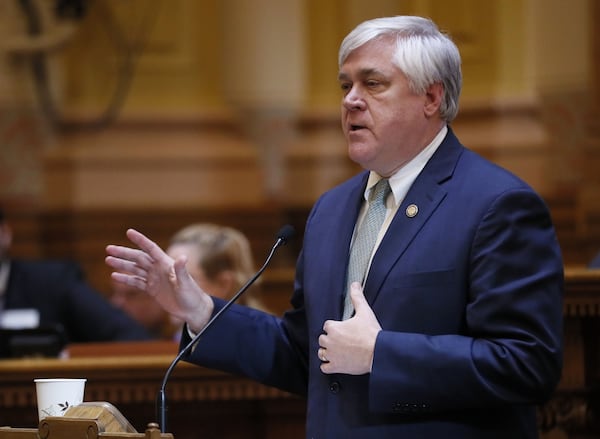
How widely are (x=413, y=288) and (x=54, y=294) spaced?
379 cm

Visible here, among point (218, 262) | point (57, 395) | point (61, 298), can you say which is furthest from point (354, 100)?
point (61, 298)

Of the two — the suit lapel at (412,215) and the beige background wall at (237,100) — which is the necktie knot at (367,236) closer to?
the suit lapel at (412,215)

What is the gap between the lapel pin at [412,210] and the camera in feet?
9.18

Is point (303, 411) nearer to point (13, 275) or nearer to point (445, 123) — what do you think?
point (445, 123)

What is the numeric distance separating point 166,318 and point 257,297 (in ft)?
6.03

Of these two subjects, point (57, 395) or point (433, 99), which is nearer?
point (57, 395)

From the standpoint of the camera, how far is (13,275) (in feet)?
20.5

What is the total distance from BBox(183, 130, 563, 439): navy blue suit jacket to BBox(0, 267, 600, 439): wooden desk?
801 millimetres

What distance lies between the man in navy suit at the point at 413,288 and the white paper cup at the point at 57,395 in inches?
11.4

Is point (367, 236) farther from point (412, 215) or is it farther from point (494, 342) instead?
point (494, 342)

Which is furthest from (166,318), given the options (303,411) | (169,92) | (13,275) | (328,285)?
(328,285)

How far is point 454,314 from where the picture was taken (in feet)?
8.84

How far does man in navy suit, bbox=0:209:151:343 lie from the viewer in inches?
241

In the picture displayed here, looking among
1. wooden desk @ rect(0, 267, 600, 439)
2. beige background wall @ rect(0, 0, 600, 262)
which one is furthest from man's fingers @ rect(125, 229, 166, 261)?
beige background wall @ rect(0, 0, 600, 262)
